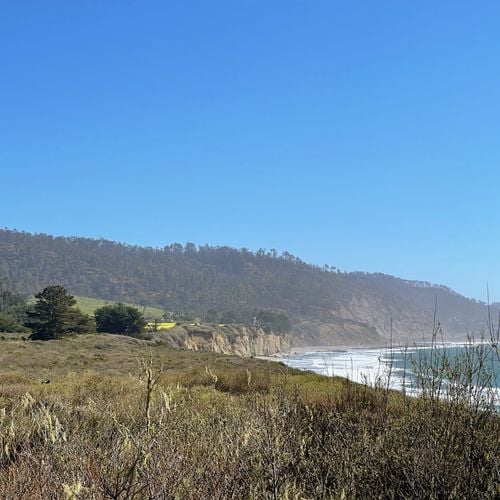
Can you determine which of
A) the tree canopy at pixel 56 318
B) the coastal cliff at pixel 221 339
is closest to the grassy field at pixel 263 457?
the tree canopy at pixel 56 318

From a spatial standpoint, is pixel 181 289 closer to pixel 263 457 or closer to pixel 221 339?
pixel 221 339

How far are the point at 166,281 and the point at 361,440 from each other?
17622cm

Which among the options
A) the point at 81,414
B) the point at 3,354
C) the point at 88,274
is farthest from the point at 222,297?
the point at 81,414

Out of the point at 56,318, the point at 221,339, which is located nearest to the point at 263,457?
the point at 56,318

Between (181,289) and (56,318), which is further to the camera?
(181,289)

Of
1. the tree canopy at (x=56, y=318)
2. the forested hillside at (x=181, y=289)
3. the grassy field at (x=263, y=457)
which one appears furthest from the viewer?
the forested hillside at (x=181, y=289)

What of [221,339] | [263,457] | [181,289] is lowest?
[263,457]

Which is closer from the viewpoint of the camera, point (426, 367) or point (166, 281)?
point (426, 367)

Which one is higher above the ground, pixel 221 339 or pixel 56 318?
pixel 56 318

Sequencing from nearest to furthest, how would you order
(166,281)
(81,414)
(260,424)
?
(260,424) < (81,414) < (166,281)

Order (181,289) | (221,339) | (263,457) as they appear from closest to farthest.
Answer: (263,457) < (221,339) < (181,289)

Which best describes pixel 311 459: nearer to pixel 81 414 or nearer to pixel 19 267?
pixel 81 414

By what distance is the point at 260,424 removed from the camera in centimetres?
531

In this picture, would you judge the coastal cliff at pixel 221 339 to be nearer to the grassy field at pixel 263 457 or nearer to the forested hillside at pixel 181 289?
the forested hillside at pixel 181 289
